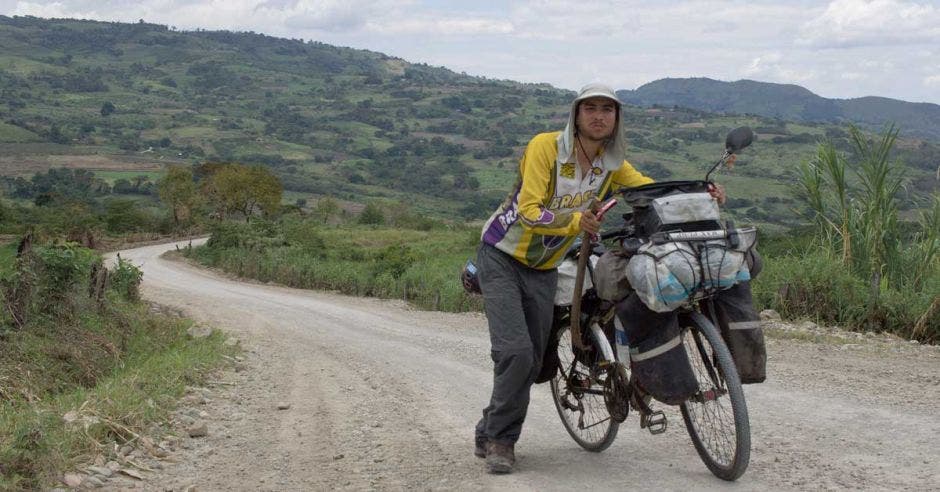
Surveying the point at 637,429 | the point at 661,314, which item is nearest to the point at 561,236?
the point at 661,314

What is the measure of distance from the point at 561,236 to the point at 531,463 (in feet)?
4.41

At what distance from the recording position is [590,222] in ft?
14.2

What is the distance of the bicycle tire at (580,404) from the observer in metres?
5.24

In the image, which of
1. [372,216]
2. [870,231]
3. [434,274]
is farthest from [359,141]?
[870,231]

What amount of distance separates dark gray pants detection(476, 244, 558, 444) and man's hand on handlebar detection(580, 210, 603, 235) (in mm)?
695

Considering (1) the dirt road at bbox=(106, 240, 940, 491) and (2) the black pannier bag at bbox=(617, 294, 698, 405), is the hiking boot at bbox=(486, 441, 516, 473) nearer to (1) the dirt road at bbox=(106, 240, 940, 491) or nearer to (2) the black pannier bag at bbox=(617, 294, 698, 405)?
(1) the dirt road at bbox=(106, 240, 940, 491)

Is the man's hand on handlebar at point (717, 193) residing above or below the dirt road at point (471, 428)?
above

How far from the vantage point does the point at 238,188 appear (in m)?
57.4

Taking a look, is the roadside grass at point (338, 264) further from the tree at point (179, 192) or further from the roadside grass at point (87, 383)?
the tree at point (179, 192)

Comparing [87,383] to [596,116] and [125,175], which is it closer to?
[596,116]

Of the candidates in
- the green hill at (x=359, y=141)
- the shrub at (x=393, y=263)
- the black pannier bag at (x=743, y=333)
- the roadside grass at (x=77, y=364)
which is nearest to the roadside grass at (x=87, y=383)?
the roadside grass at (x=77, y=364)

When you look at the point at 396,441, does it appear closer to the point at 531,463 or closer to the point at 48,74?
the point at 531,463

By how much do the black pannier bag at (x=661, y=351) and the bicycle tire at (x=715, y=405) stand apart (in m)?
0.12

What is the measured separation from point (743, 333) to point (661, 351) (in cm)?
40
